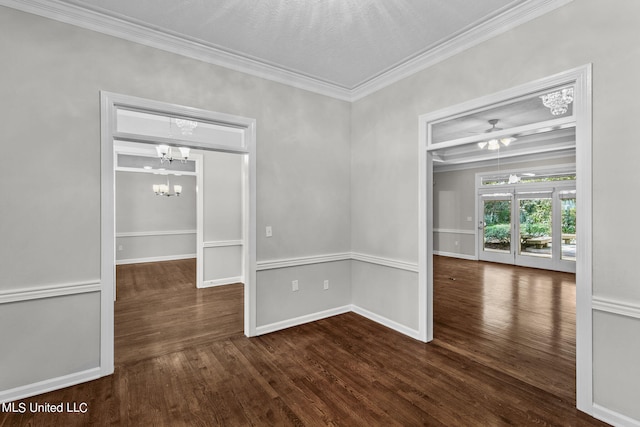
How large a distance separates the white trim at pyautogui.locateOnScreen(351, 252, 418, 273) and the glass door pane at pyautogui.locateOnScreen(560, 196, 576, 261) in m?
5.91

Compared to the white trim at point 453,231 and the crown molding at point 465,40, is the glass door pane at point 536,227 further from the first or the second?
the crown molding at point 465,40

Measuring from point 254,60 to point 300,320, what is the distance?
10.2 feet

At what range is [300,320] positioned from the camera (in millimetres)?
3633

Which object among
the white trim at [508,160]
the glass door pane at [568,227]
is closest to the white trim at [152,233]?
the white trim at [508,160]

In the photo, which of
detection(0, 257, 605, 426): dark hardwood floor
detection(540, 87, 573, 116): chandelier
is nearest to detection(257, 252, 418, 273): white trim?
detection(0, 257, 605, 426): dark hardwood floor

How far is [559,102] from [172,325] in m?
4.55

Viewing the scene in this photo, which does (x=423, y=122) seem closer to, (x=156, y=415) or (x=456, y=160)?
(x=156, y=415)

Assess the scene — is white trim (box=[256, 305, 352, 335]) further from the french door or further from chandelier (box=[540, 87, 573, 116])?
the french door

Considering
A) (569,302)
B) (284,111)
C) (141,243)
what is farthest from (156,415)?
(141,243)

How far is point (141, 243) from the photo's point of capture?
8422 mm

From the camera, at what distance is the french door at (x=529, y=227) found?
6852 mm

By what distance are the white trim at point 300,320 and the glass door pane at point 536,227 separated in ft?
19.8

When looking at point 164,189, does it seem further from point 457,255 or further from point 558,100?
point 457,255

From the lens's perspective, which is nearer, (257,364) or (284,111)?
(257,364)
